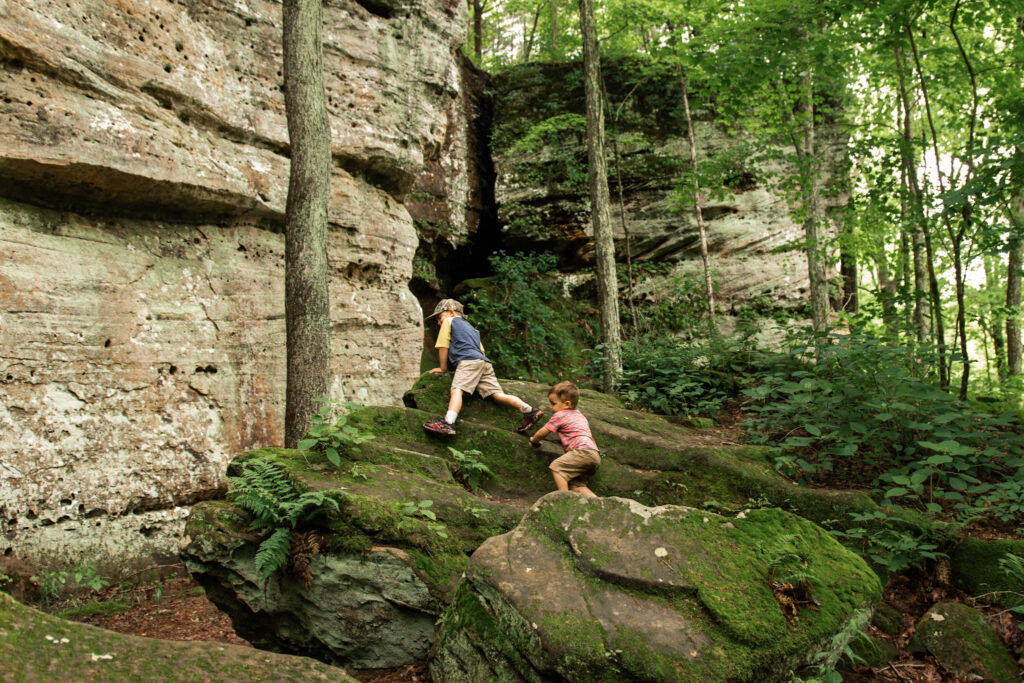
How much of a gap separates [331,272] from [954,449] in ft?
28.6

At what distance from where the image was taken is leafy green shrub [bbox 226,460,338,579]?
4012 mm

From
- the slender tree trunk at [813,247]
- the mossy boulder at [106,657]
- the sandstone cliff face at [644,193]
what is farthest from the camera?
the sandstone cliff face at [644,193]

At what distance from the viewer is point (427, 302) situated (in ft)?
50.0

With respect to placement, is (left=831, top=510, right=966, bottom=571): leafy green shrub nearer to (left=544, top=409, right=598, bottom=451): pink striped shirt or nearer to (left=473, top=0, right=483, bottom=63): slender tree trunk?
(left=544, top=409, right=598, bottom=451): pink striped shirt

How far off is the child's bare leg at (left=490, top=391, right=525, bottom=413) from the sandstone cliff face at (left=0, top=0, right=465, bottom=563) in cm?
392

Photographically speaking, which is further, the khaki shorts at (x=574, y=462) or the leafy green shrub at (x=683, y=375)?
the leafy green shrub at (x=683, y=375)

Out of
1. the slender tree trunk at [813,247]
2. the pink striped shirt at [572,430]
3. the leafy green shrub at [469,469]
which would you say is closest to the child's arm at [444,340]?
the leafy green shrub at [469,469]

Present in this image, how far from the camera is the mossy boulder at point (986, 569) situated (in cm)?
428

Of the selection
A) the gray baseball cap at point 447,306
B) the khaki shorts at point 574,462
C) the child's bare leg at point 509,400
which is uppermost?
the gray baseball cap at point 447,306

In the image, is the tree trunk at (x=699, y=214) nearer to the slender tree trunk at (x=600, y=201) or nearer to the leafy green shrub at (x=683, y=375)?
the leafy green shrub at (x=683, y=375)

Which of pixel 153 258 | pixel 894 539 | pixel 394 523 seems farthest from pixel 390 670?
pixel 153 258

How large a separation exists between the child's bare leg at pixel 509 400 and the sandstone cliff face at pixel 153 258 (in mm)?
3922

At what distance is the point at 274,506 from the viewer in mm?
4234

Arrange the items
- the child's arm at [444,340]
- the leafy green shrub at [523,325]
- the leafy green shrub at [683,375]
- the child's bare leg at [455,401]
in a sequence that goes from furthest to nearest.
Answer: the leafy green shrub at [523,325]
the leafy green shrub at [683,375]
the child's arm at [444,340]
the child's bare leg at [455,401]
